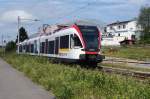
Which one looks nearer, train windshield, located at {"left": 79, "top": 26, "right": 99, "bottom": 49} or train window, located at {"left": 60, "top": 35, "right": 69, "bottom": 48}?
train windshield, located at {"left": 79, "top": 26, "right": 99, "bottom": 49}

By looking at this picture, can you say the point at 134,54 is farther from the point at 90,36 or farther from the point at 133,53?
the point at 90,36

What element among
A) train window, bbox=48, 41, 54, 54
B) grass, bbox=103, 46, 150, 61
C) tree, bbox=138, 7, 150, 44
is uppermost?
tree, bbox=138, 7, 150, 44

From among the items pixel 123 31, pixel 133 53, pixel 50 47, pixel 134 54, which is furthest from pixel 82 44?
pixel 123 31

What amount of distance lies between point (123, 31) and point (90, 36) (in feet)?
360

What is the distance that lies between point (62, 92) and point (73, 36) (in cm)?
1785

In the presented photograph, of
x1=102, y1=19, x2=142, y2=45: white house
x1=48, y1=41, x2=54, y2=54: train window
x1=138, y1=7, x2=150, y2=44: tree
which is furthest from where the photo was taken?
x1=102, y1=19, x2=142, y2=45: white house

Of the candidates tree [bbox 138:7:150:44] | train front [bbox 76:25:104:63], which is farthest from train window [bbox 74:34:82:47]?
tree [bbox 138:7:150:44]

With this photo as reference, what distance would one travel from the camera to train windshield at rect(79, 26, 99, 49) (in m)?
29.6

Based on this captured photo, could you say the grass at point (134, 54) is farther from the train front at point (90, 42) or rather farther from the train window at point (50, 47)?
the train front at point (90, 42)

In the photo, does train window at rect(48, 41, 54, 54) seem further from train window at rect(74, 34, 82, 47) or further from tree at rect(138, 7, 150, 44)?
tree at rect(138, 7, 150, 44)

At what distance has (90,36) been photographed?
98.6ft

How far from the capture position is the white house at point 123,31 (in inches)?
4865

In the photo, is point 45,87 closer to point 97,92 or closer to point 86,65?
point 97,92

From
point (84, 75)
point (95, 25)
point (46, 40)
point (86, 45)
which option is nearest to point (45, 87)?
point (84, 75)
